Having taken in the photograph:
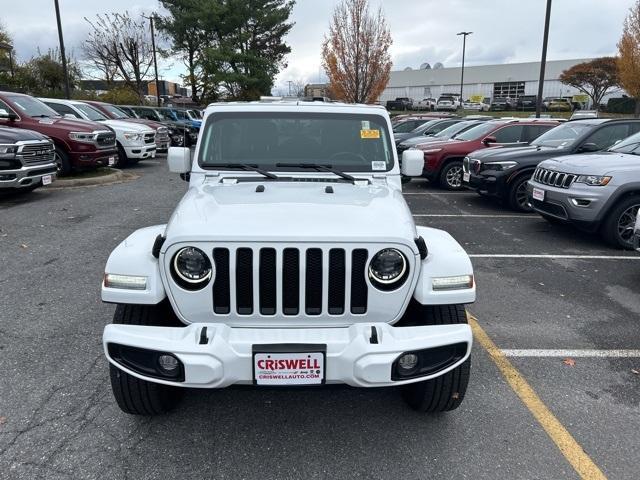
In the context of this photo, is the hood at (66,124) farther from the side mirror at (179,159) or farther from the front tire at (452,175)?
the side mirror at (179,159)

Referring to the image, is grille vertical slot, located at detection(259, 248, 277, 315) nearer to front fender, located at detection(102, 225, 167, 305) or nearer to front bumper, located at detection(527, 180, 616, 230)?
front fender, located at detection(102, 225, 167, 305)

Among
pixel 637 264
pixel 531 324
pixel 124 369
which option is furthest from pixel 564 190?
pixel 124 369

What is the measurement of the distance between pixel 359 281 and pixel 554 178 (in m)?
5.92

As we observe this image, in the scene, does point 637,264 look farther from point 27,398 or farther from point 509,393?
point 27,398

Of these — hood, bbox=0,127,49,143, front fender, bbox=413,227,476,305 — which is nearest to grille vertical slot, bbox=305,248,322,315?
front fender, bbox=413,227,476,305

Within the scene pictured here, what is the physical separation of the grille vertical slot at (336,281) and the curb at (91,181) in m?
10.1

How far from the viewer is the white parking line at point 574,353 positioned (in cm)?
399

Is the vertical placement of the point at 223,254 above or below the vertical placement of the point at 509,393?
above

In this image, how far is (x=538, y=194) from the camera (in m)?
7.68

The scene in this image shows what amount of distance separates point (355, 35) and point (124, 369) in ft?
90.4

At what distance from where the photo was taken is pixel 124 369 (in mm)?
2600

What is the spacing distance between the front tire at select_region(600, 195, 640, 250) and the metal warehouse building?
65.0 meters

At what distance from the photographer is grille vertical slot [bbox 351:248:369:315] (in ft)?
8.60

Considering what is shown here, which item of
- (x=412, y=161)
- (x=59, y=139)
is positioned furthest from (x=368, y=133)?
(x=59, y=139)
